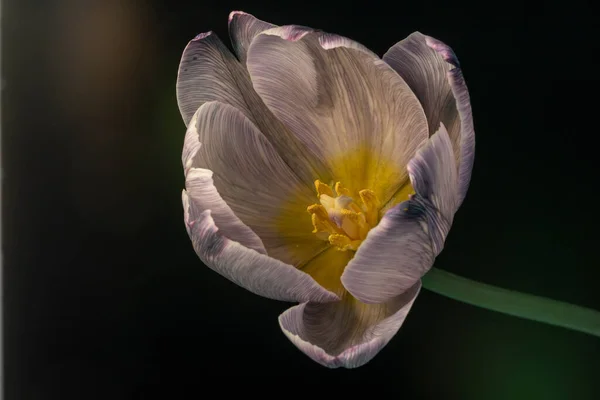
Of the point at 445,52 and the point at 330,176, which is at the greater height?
the point at 445,52

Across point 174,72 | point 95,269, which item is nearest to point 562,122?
point 174,72

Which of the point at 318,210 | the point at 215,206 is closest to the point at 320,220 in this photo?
the point at 318,210

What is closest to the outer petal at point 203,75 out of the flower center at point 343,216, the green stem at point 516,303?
the flower center at point 343,216

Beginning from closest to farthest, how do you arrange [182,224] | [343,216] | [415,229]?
[415,229] < [343,216] < [182,224]

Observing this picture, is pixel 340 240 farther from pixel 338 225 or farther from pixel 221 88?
pixel 221 88

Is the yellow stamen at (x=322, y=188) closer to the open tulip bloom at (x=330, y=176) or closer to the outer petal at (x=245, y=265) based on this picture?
the open tulip bloom at (x=330, y=176)

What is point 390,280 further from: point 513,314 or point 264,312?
point 264,312

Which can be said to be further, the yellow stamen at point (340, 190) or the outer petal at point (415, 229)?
the yellow stamen at point (340, 190)
